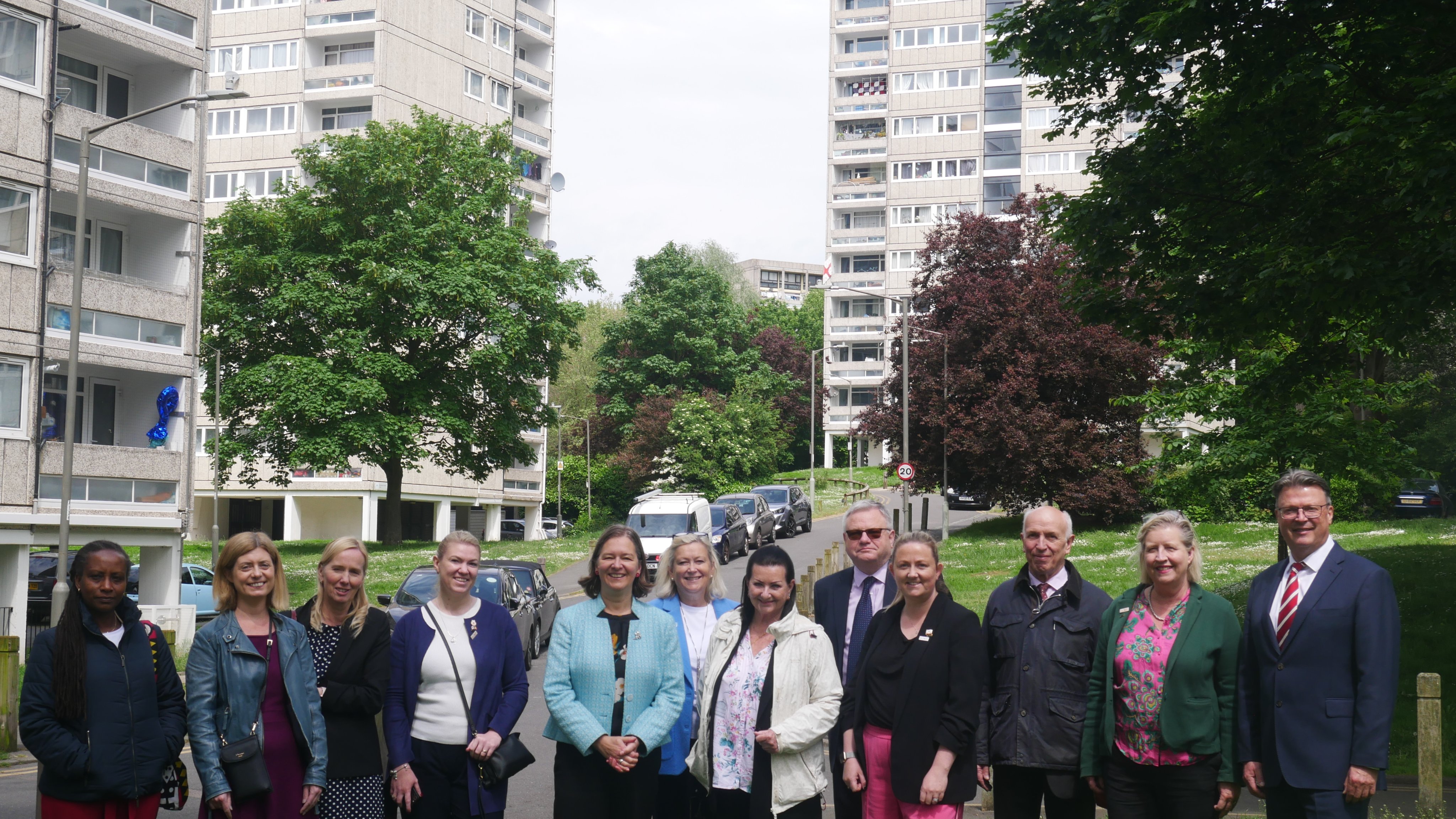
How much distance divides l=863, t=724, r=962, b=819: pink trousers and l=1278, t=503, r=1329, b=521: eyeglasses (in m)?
2.03

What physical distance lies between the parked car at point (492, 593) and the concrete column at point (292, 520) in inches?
1644

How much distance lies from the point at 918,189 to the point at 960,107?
628 cm

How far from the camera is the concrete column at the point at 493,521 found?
214ft

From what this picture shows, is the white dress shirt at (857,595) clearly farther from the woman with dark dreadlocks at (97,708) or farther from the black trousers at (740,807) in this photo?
the woman with dark dreadlocks at (97,708)

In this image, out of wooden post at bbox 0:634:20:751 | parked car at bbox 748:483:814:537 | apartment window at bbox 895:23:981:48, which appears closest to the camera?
wooden post at bbox 0:634:20:751

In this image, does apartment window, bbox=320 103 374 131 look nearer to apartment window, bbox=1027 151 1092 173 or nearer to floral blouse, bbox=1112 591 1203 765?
apartment window, bbox=1027 151 1092 173

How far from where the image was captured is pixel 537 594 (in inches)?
854

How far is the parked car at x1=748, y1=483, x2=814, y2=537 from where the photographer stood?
46938 millimetres

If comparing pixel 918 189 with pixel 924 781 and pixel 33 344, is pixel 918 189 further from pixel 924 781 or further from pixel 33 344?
pixel 924 781

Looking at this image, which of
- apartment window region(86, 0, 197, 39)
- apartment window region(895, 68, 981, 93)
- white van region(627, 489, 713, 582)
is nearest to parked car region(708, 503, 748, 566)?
white van region(627, 489, 713, 582)

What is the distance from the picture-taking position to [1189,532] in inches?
241

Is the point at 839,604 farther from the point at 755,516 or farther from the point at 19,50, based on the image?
the point at 755,516

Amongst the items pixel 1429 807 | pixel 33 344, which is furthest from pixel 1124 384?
pixel 1429 807

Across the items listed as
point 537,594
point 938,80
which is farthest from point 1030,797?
point 938,80
